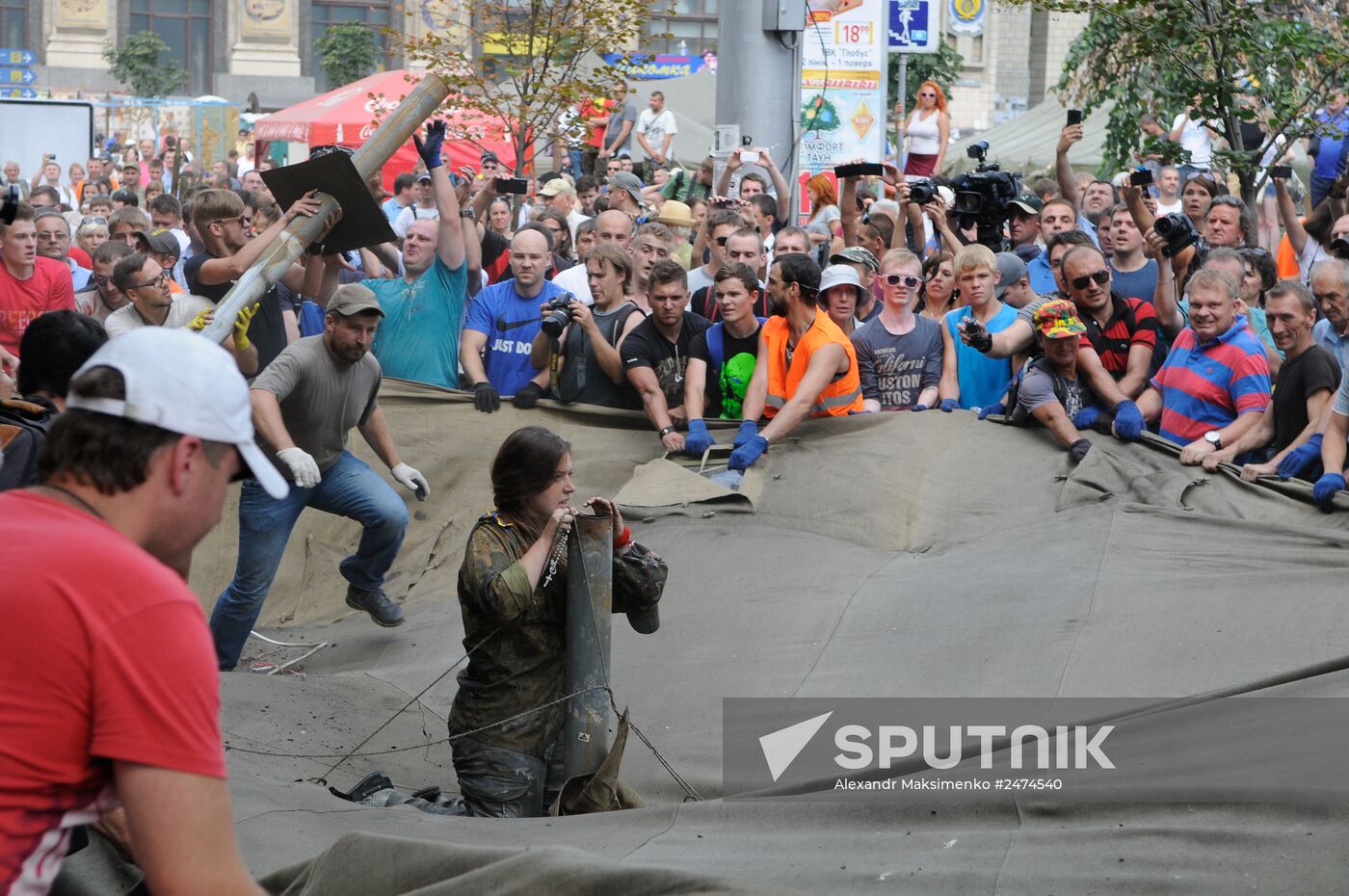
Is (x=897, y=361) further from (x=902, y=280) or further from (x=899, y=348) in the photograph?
(x=902, y=280)

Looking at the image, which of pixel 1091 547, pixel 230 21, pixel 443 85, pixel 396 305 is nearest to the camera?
pixel 1091 547

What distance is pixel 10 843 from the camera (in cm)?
212

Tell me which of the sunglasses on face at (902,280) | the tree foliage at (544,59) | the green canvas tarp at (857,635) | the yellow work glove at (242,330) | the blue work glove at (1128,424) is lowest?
the green canvas tarp at (857,635)

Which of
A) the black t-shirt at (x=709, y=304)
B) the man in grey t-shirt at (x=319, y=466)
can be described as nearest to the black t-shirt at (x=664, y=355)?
the black t-shirt at (x=709, y=304)

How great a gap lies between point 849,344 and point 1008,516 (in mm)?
1282

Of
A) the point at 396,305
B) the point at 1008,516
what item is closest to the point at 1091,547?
the point at 1008,516

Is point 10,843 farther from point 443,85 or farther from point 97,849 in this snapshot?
point 443,85

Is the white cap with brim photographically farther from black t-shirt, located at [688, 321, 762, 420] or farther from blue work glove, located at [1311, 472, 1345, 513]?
black t-shirt, located at [688, 321, 762, 420]

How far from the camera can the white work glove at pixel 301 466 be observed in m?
6.43

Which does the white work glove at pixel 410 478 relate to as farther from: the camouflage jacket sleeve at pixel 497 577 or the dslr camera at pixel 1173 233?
the dslr camera at pixel 1173 233

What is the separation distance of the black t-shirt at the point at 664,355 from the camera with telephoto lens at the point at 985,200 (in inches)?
86.5

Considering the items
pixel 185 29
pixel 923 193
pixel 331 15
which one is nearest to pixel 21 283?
pixel 923 193

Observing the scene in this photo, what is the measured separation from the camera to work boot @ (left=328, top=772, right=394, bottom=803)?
4.57 metres

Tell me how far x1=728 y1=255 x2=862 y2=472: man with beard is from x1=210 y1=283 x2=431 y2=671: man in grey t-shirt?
167 centimetres
